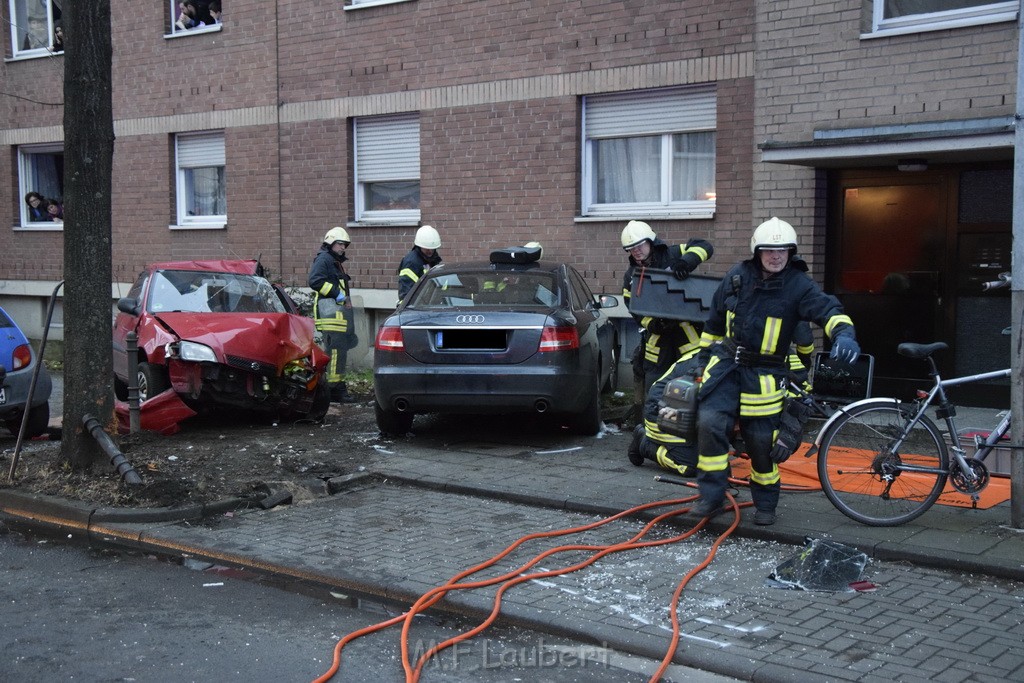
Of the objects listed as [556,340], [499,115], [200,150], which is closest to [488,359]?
[556,340]

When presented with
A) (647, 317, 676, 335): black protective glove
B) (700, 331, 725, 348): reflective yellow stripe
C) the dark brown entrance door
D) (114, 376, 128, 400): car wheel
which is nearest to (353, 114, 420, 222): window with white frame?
(114, 376, 128, 400): car wheel

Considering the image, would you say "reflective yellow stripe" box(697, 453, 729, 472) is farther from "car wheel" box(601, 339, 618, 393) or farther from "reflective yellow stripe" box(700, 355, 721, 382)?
"car wheel" box(601, 339, 618, 393)

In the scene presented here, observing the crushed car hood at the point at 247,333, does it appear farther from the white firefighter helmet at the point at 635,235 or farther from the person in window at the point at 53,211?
the person in window at the point at 53,211

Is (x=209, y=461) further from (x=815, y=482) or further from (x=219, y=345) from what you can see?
(x=815, y=482)

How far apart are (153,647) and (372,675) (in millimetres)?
1014

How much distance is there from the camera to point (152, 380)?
386 inches

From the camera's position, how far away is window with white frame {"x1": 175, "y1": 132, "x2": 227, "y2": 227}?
53.9 feet

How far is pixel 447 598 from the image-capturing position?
5.38 m

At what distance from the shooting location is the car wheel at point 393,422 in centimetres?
942

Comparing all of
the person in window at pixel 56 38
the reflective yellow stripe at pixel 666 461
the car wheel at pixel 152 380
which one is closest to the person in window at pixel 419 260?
the car wheel at pixel 152 380

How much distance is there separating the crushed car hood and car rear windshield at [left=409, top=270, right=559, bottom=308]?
1.34 meters

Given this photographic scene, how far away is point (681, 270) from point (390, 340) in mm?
2346

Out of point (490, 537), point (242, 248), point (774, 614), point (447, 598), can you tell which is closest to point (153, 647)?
point (447, 598)

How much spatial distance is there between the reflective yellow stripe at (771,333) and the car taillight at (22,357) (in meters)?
6.62
